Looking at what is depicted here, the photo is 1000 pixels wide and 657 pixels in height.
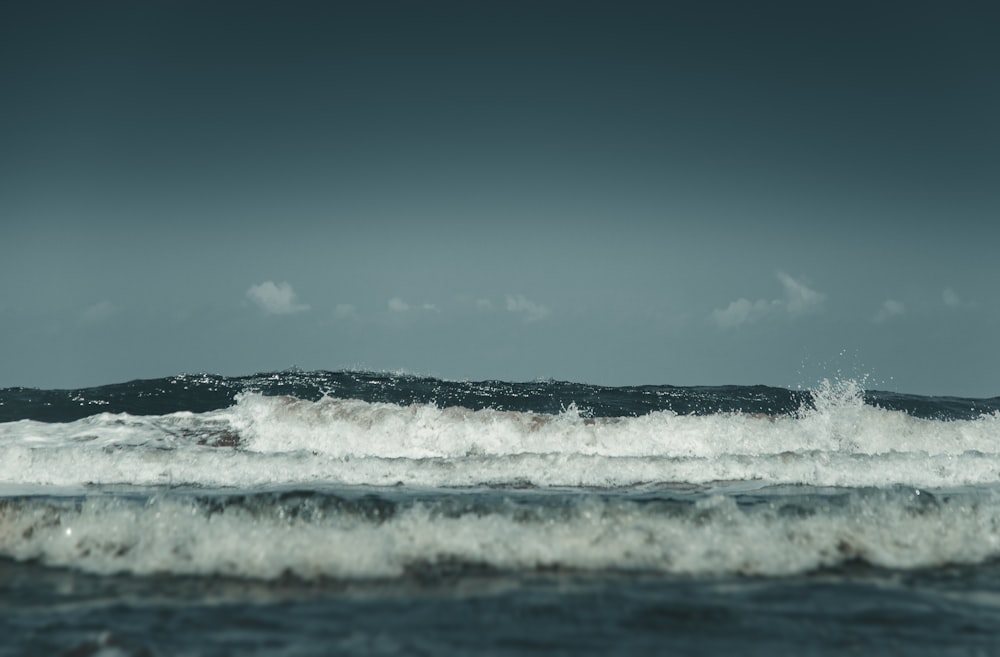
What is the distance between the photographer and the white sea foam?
10.5 meters

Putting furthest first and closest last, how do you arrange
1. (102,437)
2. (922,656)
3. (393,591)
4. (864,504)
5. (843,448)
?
(843,448) < (102,437) < (864,504) < (393,591) < (922,656)

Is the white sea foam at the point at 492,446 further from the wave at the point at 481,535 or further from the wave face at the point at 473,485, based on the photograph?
the wave at the point at 481,535

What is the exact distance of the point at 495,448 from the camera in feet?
48.8

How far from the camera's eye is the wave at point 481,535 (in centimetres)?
554

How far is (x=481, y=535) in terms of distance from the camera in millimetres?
5922

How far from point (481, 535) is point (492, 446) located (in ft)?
29.6

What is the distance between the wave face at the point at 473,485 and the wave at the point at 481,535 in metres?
0.02

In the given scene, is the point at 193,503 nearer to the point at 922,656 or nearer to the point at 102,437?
A: the point at 922,656

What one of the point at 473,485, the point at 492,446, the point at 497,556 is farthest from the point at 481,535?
the point at 492,446

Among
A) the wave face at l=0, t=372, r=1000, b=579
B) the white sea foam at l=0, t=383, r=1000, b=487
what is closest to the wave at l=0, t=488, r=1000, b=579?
the wave face at l=0, t=372, r=1000, b=579

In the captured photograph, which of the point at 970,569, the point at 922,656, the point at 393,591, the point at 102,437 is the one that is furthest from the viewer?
the point at 102,437

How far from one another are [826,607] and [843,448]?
442 inches

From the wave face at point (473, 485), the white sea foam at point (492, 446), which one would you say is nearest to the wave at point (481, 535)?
the wave face at point (473, 485)

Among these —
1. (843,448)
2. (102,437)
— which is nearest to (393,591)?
(102,437)
